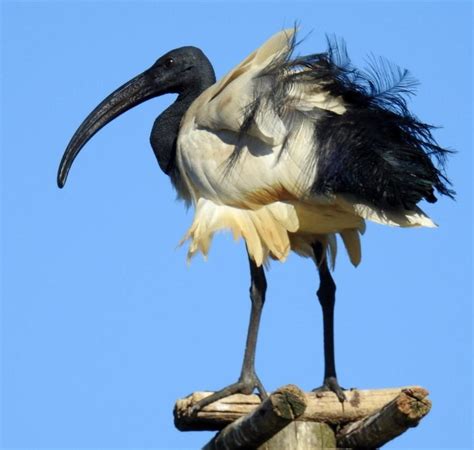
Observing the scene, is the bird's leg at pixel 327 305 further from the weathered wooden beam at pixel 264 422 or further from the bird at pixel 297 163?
the weathered wooden beam at pixel 264 422

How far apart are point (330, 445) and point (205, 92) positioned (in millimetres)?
3297

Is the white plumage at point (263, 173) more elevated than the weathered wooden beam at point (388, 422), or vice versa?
the white plumage at point (263, 173)

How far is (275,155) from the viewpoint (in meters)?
11.4

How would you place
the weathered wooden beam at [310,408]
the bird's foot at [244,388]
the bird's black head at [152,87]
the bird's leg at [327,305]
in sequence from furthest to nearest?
1. the bird's black head at [152,87]
2. the bird's leg at [327,305]
3. the bird's foot at [244,388]
4. the weathered wooden beam at [310,408]

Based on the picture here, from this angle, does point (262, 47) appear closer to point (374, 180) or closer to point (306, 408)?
point (374, 180)

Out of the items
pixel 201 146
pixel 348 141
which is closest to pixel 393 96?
pixel 348 141

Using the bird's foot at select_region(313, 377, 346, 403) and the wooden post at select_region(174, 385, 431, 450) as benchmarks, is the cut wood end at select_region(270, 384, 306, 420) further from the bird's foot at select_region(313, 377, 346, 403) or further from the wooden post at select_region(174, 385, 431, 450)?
the bird's foot at select_region(313, 377, 346, 403)

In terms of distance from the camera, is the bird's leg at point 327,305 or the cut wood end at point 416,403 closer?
the cut wood end at point 416,403

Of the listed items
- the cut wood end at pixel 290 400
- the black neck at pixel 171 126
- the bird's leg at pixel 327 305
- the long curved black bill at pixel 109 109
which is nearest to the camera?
the cut wood end at pixel 290 400

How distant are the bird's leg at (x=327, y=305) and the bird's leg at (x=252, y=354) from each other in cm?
48

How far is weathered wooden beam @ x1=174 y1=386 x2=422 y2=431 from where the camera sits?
10.2m

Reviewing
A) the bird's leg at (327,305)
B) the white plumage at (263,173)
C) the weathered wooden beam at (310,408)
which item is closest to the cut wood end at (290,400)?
the weathered wooden beam at (310,408)

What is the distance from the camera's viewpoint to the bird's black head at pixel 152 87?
13.0 m

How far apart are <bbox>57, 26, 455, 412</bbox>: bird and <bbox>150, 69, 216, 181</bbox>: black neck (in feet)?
1.31
